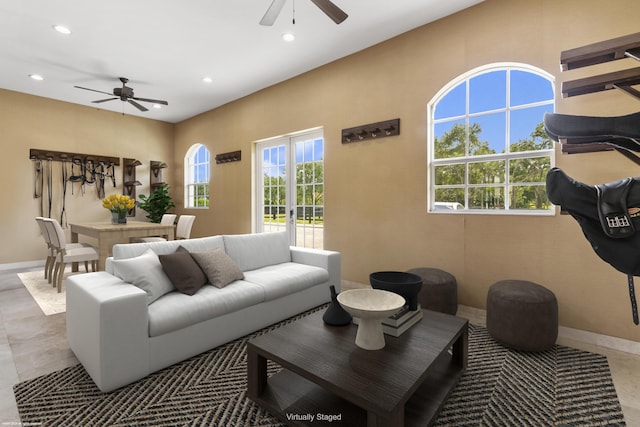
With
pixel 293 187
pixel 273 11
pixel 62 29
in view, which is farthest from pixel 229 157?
pixel 273 11

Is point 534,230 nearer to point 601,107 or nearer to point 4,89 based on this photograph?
point 601,107

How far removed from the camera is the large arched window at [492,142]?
2807mm

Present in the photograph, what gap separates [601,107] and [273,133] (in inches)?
156

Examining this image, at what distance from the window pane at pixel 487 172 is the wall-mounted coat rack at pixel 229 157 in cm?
392

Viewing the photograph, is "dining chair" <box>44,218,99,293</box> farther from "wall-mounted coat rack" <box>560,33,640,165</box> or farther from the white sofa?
"wall-mounted coat rack" <box>560,33,640,165</box>

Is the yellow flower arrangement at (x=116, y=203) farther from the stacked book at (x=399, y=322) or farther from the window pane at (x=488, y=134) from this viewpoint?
the window pane at (x=488, y=134)

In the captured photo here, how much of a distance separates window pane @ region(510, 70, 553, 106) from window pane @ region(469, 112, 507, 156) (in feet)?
0.61

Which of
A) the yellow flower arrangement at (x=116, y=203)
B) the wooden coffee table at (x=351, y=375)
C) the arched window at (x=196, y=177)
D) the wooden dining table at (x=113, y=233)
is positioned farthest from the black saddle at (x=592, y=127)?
the arched window at (x=196, y=177)

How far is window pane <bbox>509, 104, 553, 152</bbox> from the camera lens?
2.78m

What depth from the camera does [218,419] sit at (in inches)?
62.9

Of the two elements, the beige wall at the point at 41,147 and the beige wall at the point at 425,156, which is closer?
the beige wall at the point at 425,156

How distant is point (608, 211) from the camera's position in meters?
0.92

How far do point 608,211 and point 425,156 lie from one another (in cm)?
255

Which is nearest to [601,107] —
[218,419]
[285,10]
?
[285,10]
